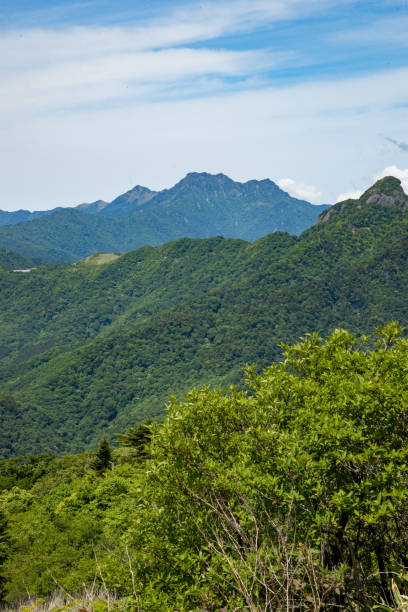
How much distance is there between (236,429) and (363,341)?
4.30m

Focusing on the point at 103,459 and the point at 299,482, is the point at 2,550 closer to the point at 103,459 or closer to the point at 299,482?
the point at 103,459

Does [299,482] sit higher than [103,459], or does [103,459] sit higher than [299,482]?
[299,482]

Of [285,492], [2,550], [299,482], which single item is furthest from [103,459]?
[285,492]

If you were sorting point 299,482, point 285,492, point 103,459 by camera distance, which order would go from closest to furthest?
1. point 285,492
2. point 299,482
3. point 103,459

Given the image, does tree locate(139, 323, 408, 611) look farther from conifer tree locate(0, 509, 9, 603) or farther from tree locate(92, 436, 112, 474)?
tree locate(92, 436, 112, 474)

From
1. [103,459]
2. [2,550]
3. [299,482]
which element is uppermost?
[299,482]

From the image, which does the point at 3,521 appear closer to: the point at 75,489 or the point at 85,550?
the point at 85,550

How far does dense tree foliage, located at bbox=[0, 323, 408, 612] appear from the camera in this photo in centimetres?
827

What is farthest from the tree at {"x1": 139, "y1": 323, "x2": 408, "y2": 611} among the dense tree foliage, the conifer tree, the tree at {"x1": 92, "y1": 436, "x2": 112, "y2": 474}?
the tree at {"x1": 92, "y1": 436, "x2": 112, "y2": 474}

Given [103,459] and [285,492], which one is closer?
[285,492]

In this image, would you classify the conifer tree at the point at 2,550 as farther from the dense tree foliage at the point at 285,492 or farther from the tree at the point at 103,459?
the tree at the point at 103,459

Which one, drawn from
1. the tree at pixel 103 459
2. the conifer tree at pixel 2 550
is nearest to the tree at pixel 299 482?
the conifer tree at pixel 2 550

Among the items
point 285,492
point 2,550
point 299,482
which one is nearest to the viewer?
point 285,492

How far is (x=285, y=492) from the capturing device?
884 centimetres
